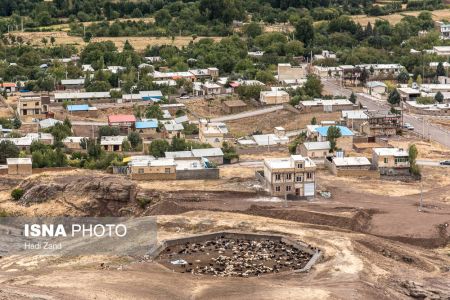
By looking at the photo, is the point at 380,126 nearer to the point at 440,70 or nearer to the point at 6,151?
the point at 440,70

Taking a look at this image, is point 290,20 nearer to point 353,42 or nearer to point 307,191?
point 353,42

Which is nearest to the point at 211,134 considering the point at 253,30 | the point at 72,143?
the point at 72,143

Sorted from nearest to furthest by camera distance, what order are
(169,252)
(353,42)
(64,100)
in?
1. (169,252)
2. (64,100)
3. (353,42)

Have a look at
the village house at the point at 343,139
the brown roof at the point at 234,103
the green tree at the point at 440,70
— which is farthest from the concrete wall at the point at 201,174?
the green tree at the point at 440,70

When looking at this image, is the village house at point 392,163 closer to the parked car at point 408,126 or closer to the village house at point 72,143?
the parked car at point 408,126

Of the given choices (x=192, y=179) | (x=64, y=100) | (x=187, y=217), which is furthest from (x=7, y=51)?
(x=187, y=217)

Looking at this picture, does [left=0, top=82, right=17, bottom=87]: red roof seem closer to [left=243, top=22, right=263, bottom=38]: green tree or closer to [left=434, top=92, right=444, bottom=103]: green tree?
[left=243, top=22, right=263, bottom=38]: green tree

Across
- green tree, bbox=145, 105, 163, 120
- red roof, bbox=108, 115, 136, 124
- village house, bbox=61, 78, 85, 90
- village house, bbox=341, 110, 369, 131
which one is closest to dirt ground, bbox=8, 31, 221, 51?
village house, bbox=61, 78, 85, 90
